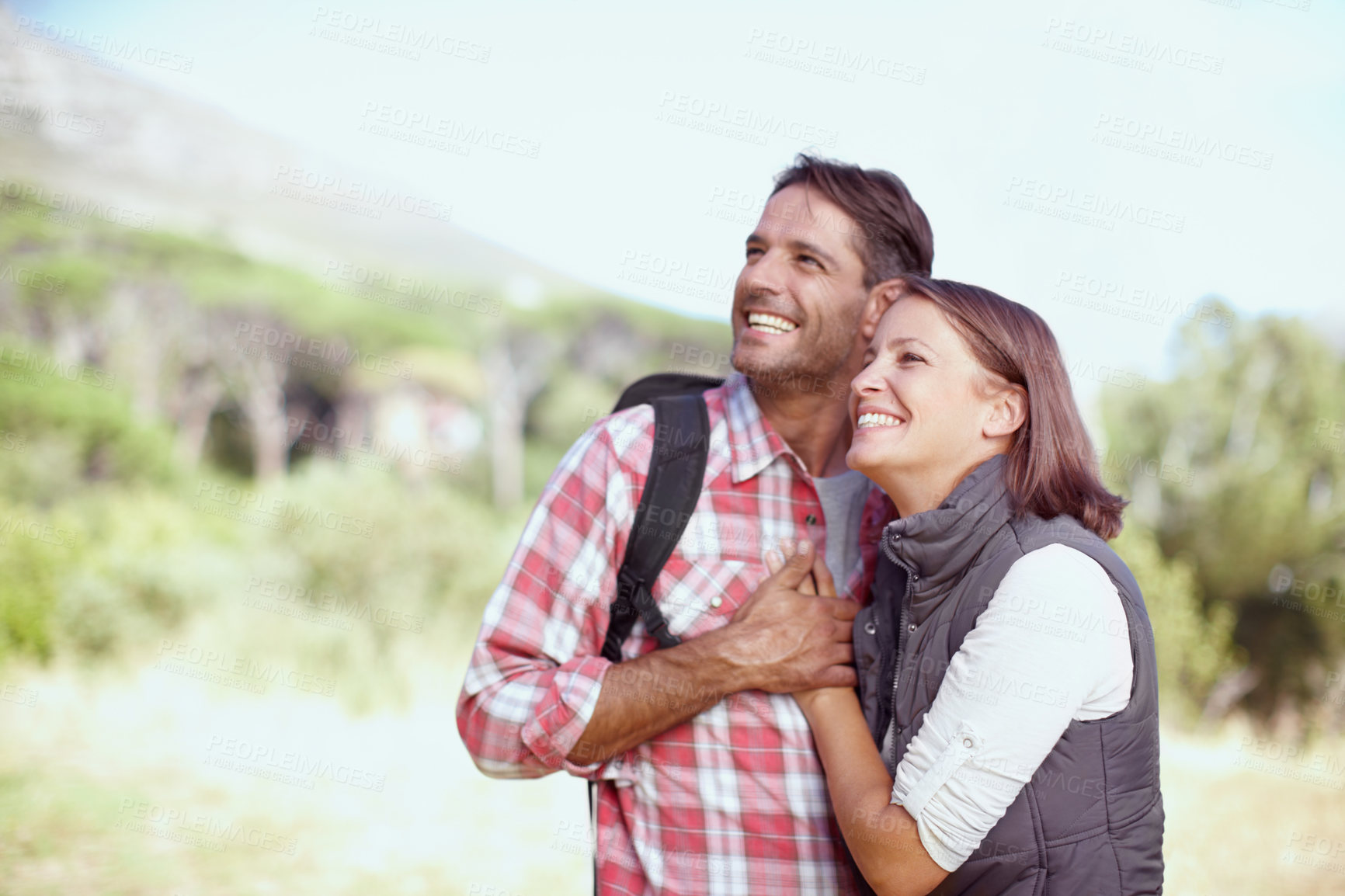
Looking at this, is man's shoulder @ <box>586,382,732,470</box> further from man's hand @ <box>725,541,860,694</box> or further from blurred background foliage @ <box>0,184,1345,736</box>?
blurred background foliage @ <box>0,184,1345,736</box>

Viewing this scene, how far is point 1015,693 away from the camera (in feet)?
5.62

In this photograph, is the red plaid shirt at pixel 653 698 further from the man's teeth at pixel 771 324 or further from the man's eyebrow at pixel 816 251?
the man's eyebrow at pixel 816 251

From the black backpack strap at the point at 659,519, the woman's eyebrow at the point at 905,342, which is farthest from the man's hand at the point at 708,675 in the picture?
the woman's eyebrow at the point at 905,342

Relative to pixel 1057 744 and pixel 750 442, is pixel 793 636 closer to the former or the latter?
pixel 750 442

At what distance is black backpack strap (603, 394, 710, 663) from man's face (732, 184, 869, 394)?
29 centimetres

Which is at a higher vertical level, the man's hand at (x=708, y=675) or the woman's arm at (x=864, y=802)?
the man's hand at (x=708, y=675)

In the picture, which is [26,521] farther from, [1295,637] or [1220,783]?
[1295,637]

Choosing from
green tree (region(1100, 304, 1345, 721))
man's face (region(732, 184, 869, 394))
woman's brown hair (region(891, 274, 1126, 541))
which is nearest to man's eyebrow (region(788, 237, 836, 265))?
man's face (region(732, 184, 869, 394))

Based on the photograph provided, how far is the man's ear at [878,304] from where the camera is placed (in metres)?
2.57

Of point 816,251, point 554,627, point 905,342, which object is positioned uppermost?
point 816,251

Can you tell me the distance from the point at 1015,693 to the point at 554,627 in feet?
3.55

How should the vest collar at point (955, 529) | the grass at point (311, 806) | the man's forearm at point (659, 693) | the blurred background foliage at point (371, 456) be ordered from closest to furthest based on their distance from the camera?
the vest collar at point (955, 529), the man's forearm at point (659, 693), the grass at point (311, 806), the blurred background foliage at point (371, 456)

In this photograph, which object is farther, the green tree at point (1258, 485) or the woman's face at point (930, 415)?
the green tree at point (1258, 485)

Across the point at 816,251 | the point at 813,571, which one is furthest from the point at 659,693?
the point at 816,251
